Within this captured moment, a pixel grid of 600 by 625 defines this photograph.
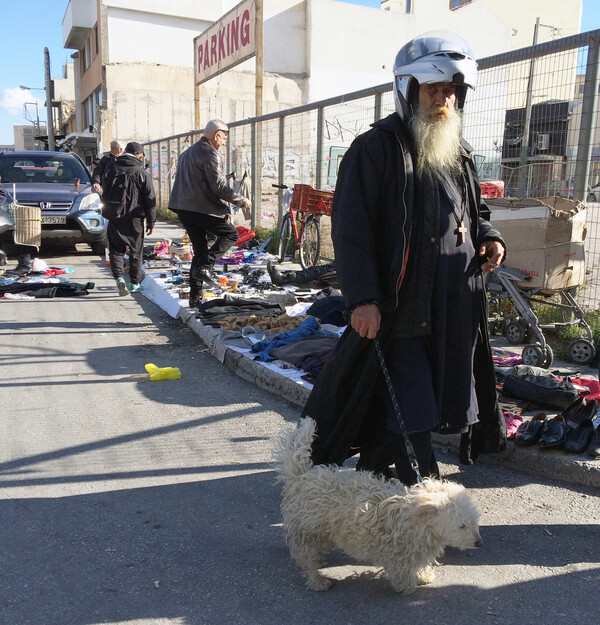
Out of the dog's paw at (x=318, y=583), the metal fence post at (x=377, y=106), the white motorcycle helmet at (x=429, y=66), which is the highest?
the metal fence post at (x=377, y=106)

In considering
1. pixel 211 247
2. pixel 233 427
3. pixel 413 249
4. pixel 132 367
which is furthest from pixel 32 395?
pixel 413 249

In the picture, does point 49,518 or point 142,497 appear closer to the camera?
point 49,518

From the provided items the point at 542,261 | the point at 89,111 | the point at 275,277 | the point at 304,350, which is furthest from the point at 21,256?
the point at 89,111

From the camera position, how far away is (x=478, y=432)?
3.02 metres

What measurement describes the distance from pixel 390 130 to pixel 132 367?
390 cm

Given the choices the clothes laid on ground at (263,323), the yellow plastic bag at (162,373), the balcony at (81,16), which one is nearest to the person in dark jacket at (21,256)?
the clothes laid on ground at (263,323)

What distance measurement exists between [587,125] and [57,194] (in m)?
9.37

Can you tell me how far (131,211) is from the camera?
8.66 metres

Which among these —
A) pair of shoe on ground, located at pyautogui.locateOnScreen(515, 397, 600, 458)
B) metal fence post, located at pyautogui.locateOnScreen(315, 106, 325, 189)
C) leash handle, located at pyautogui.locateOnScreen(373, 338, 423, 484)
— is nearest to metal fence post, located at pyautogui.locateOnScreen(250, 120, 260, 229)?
metal fence post, located at pyautogui.locateOnScreen(315, 106, 325, 189)

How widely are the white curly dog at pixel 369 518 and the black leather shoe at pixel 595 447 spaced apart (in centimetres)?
155

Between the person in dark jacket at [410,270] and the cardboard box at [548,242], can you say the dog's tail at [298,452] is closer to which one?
the person in dark jacket at [410,270]

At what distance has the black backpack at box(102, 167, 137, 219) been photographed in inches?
336

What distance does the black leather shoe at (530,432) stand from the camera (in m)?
3.71

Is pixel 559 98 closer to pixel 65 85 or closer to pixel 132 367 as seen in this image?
pixel 132 367
